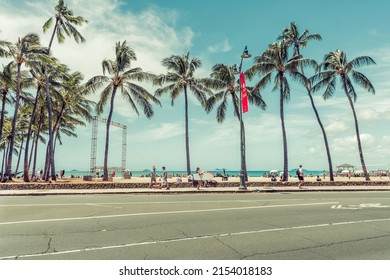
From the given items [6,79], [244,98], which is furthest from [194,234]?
[6,79]

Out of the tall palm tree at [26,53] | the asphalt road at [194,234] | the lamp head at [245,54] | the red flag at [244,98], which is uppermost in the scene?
the tall palm tree at [26,53]

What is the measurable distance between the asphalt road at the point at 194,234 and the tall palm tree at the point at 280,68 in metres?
20.5

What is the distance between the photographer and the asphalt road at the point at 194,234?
18.0 ft

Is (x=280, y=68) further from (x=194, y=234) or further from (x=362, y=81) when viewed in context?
(x=194, y=234)

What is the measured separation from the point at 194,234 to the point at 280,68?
26.9 m

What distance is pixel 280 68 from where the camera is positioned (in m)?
30.4

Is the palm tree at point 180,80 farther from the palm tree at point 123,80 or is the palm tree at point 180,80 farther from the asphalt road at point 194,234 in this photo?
the asphalt road at point 194,234

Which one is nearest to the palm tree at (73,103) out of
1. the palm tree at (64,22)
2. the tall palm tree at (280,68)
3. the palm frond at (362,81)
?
the palm tree at (64,22)

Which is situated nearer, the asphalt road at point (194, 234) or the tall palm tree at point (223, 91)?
the asphalt road at point (194, 234)

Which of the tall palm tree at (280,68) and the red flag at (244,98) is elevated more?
the tall palm tree at (280,68)

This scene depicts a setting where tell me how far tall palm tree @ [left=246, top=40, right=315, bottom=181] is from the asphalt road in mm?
20527

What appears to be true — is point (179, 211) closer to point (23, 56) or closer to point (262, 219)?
point (262, 219)

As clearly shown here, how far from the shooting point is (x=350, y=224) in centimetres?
845

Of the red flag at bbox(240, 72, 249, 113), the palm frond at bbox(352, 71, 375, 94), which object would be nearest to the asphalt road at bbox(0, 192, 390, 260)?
the red flag at bbox(240, 72, 249, 113)
